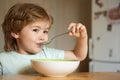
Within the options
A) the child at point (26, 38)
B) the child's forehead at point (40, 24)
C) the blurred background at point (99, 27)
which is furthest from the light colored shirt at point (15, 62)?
the blurred background at point (99, 27)

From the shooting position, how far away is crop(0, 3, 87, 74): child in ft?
3.91

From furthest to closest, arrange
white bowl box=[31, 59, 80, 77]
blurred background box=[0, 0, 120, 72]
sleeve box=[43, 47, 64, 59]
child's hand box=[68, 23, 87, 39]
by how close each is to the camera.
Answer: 1. blurred background box=[0, 0, 120, 72]
2. sleeve box=[43, 47, 64, 59]
3. child's hand box=[68, 23, 87, 39]
4. white bowl box=[31, 59, 80, 77]

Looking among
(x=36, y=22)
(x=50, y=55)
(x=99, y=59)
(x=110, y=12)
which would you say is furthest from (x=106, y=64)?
(x=36, y=22)

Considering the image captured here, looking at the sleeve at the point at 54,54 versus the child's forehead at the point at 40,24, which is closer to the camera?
the child's forehead at the point at 40,24

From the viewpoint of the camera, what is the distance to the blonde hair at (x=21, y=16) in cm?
122

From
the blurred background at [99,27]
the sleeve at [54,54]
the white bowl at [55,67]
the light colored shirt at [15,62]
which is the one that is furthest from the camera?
the blurred background at [99,27]

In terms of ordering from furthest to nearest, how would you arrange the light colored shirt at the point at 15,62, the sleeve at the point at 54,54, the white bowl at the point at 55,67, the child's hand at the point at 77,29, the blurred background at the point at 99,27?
the blurred background at the point at 99,27
the sleeve at the point at 54,54
the light colored shirt at the point at 15,62
the child's hand at the point at 77,29
the white bowl at the point at 55,67

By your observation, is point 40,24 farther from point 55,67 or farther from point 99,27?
point 99,27

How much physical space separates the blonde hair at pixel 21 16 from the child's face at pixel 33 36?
25 millimetres

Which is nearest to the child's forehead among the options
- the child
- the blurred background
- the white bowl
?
the child

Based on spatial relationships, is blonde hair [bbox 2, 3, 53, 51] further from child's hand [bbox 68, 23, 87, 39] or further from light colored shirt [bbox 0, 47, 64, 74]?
child's hand [bbox 68, 23, 87, 39]

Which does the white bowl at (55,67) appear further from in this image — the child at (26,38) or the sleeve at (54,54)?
the sleeve at (54,54)

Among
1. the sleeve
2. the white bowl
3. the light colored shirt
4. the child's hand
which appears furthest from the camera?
the sleeve

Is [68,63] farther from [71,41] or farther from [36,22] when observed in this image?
[71,41]
